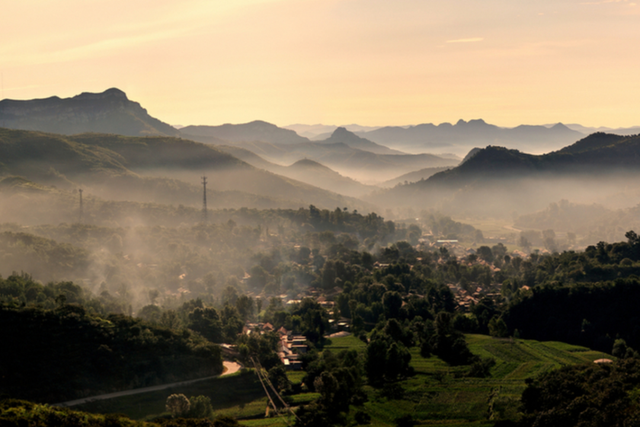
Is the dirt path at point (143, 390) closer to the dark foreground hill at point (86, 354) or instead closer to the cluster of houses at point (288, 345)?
the dark foreground hill at point (86, 354)

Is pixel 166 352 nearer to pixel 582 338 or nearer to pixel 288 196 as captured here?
pixel 582 338

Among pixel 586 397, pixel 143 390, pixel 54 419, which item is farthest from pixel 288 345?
pixel 586 397

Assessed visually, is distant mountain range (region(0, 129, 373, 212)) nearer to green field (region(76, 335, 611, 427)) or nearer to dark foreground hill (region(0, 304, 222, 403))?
dark foreground hill (region(0, 304, 222, 403))

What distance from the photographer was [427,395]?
141 ft

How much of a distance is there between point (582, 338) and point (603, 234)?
8451 centimetres

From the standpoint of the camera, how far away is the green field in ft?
129

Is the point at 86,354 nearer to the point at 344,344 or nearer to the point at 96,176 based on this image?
the point at 344,344

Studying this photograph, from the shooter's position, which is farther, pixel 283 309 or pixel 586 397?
pixel 283 309

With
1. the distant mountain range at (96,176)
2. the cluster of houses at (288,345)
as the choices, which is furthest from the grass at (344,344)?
the distant mountain range at (96,176)

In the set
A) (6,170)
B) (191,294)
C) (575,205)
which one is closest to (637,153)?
(575,205)

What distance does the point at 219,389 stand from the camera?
44344 millimetres

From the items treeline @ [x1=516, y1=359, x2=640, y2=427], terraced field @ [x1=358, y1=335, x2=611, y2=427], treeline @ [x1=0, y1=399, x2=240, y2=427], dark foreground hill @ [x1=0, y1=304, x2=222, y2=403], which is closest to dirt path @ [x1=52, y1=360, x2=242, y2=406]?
dark foreground hill @ [x1=0, y1=304, x2=222, y2=403]

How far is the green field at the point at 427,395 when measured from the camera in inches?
1545

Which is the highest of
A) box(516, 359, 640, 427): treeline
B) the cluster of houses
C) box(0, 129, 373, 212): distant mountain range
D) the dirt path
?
box(0, 129, 373, 212): distant mountain range
